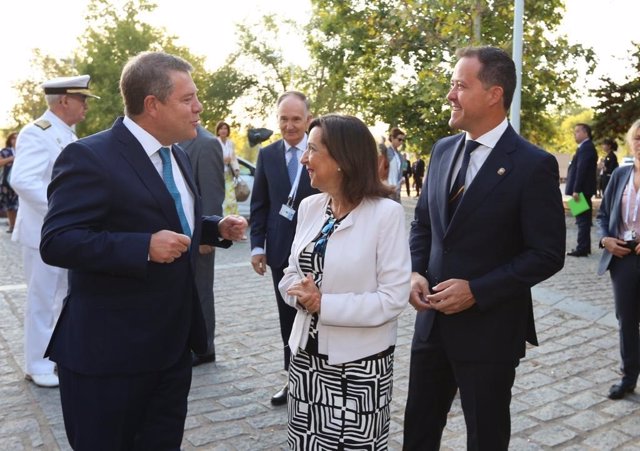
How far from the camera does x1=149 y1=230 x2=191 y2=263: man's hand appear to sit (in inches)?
86.5

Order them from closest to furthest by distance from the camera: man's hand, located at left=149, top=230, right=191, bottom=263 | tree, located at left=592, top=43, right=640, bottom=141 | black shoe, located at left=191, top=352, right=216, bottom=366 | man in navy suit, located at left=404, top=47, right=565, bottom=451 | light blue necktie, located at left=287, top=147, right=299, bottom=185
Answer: man's hand, located at left=149, top=230, right=191, bottom=263 < man in navy suit, located at left=404, top=47, right=565, bottom=451 < light blue necktie, located at left=287, top=147, right=299, bottom=185 < black shoe, located at left=191, top=352, right=216, bottom=366 < tree, located at left=592, top=43, right=640, bottom=141

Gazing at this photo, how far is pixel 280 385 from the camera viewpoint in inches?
185

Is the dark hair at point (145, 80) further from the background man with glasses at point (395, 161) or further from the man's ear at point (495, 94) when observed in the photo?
the background man with glasses at point (395, 161)

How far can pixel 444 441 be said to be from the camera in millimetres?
3771

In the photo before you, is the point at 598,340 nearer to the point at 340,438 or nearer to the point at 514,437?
the point at 514,437

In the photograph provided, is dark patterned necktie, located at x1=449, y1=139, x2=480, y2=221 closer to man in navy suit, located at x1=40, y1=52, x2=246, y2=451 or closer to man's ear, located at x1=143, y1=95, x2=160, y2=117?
man in navy suit, located at x1=40, y1=52, x2=246, y2=451

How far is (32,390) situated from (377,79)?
16.7m

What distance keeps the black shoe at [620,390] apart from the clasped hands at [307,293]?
3103 mm

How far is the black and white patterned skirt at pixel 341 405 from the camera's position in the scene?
255 centimetres

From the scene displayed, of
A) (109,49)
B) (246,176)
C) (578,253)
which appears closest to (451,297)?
(578,253)

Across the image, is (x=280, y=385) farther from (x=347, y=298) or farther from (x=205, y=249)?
(x=347, y=298)

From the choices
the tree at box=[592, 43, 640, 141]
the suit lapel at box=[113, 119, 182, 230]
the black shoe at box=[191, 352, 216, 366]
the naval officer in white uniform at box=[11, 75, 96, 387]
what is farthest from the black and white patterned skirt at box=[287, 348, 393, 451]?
the tree at box=[592, 43, 640, 141]

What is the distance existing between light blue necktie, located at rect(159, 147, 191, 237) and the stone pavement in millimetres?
1785

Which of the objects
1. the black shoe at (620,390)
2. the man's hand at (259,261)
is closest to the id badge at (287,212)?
the man's hand at (259,261)
